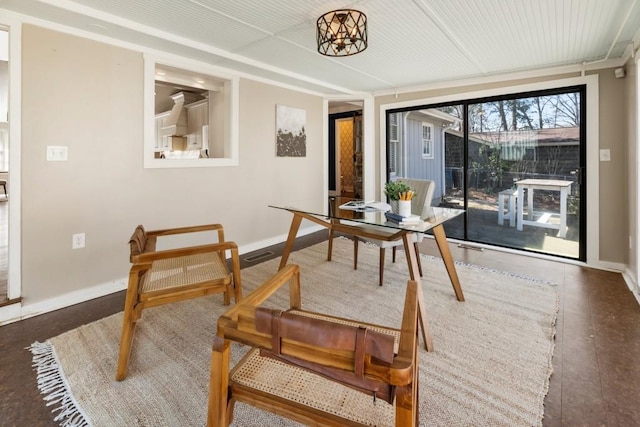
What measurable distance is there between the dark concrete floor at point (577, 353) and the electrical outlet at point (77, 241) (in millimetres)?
460

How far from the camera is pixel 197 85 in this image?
3.83 m

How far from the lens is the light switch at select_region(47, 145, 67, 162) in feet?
7.98

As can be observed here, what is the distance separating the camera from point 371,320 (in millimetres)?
2254

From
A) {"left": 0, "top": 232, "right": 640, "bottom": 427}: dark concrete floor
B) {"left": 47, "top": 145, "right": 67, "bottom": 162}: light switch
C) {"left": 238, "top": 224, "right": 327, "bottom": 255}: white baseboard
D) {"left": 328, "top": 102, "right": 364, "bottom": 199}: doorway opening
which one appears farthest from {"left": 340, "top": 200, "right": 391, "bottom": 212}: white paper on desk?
{"left": 328, "top": 102, "right": 364, "bottom": 199}: doorway opening

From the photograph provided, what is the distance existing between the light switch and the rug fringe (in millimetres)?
1306

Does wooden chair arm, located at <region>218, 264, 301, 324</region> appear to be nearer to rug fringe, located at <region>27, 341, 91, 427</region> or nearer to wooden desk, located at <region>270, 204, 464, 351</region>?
wooden desk, located at <region>270, 204, 464, 351</region>

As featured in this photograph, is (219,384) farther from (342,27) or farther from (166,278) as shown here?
(342,27)

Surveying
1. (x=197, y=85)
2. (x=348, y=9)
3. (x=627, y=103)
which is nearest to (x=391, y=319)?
(x=348, y=9)

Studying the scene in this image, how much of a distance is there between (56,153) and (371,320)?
2.63 metres

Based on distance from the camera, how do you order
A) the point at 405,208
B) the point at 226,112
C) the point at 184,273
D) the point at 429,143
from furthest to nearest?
the point at 429,143
the point at 226,112
the point at 405,208
the point at 184,273

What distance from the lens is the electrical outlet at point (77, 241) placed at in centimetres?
259

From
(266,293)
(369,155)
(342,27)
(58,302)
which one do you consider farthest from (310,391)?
(369,155)

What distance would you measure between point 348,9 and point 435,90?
256 centimetres

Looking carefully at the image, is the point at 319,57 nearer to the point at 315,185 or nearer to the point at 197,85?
the point at 197,85
